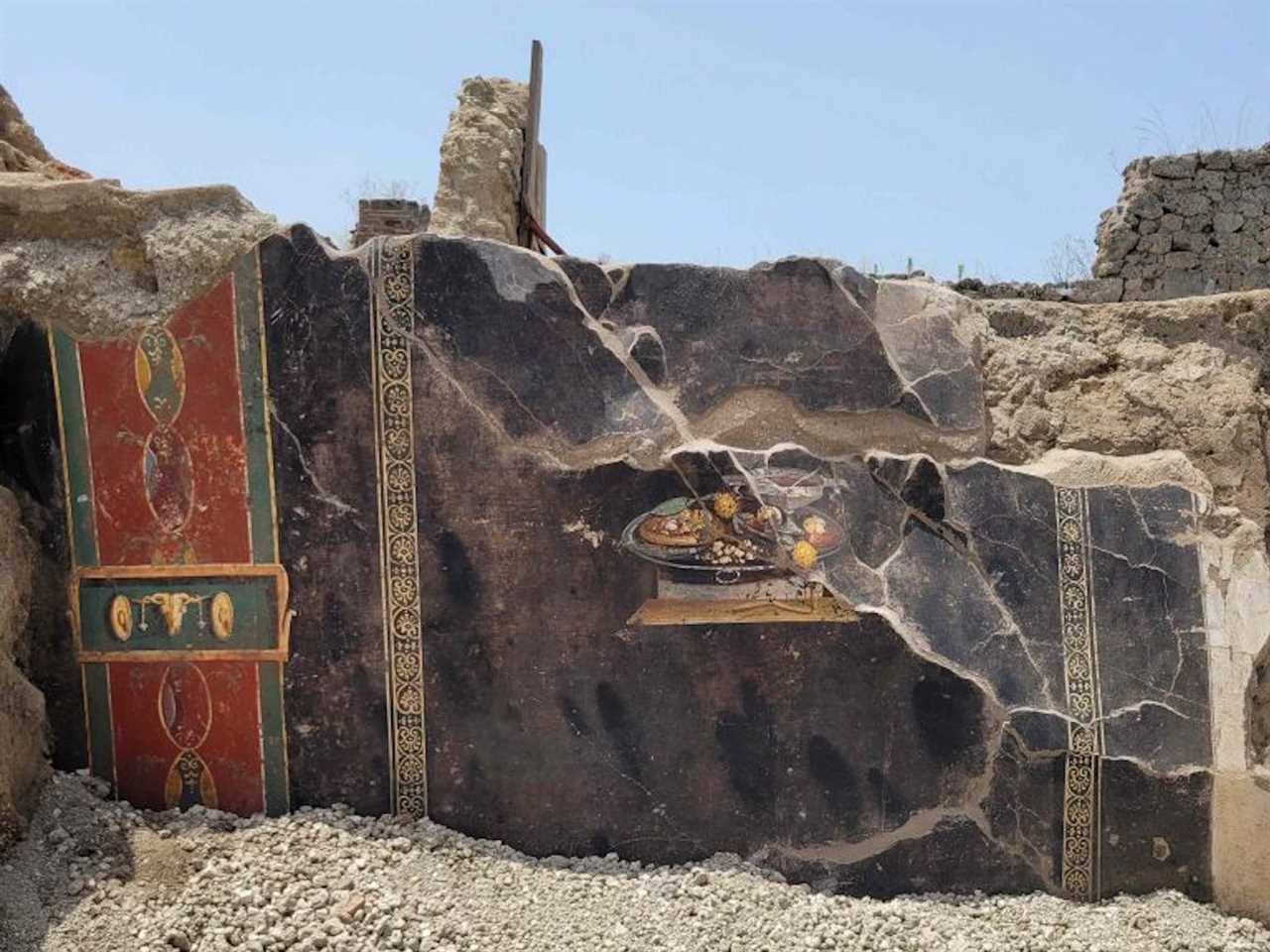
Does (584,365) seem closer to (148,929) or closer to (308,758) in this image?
(308,758)

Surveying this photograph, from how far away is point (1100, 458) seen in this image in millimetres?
4215

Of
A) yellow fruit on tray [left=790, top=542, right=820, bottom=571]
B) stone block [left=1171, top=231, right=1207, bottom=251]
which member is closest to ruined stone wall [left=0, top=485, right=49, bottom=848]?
yellow fruit on tray [left=790, top=542, right=820, bottom=571]

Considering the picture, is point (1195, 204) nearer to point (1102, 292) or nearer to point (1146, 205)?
point (1146, 205)

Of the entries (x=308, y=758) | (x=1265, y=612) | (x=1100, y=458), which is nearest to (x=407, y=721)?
(x=308, y=758)

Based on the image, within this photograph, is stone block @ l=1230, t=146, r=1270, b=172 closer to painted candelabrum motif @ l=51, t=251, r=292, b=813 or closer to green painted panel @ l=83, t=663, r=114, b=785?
painted candelabrum motif @ l=51, t=251, r=292, b=813

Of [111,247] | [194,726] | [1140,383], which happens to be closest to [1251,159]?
[1140,383]

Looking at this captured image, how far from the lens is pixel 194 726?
3930mm

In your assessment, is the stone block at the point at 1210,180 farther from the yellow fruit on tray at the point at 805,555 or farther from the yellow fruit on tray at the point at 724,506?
the yellow fruit on tray at the point at 724,506

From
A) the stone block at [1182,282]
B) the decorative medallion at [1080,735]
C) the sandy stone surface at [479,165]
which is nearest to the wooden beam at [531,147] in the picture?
the sandy stone surface at [479,165]

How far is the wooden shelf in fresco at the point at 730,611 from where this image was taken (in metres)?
3.99

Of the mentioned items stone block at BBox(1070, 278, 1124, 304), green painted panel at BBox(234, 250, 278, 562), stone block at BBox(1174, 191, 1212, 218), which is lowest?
green painted panel at BBox(234, 250, 278, 562)

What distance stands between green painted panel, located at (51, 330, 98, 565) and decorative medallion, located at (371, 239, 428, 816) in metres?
0.90

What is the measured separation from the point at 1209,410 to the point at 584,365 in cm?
209

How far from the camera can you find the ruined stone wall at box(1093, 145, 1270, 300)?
23.6ft
